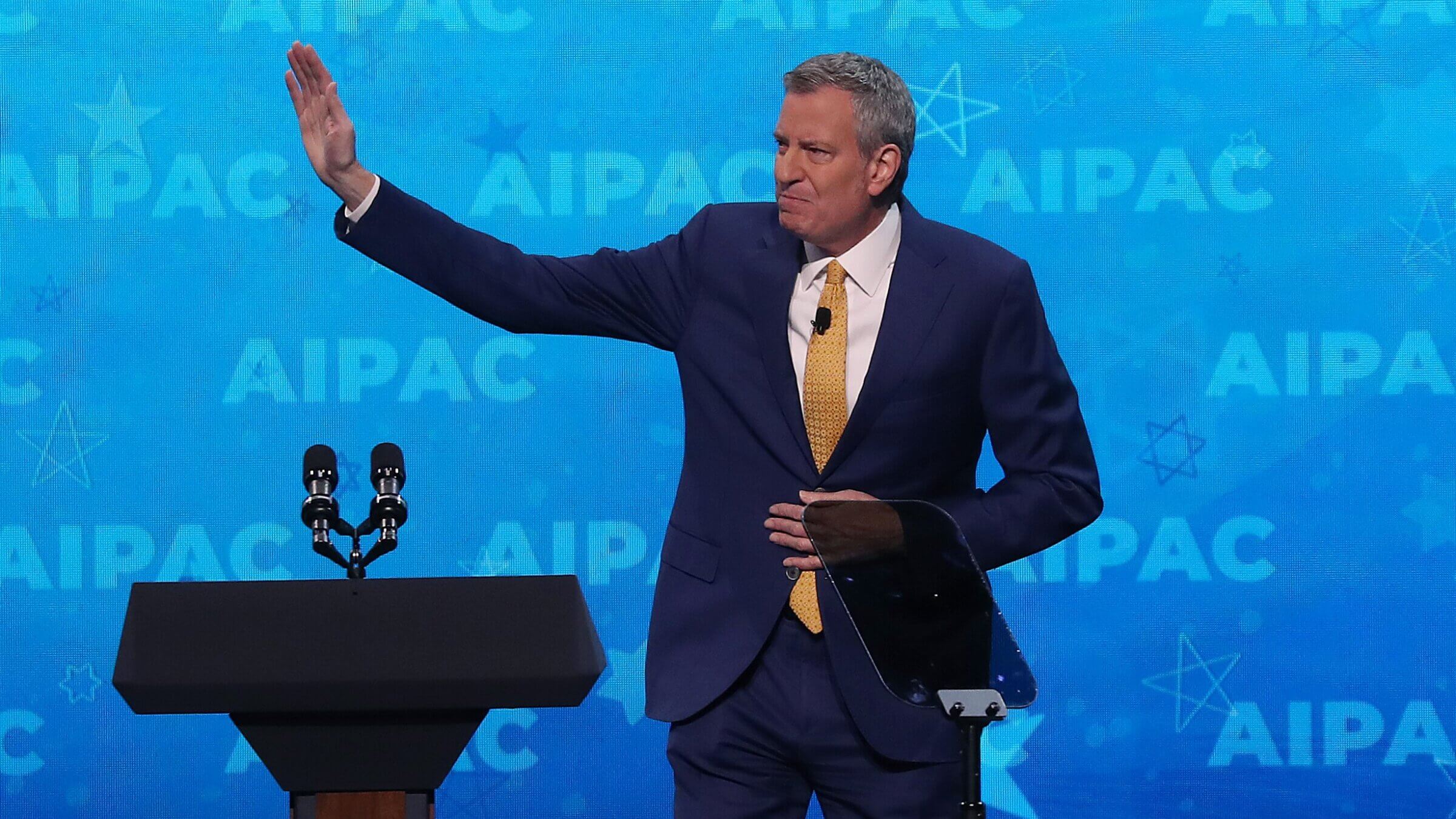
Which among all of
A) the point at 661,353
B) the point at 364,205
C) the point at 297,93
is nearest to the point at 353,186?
the point at 364,205

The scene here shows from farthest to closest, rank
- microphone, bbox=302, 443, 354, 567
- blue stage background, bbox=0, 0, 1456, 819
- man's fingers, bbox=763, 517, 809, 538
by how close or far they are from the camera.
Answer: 1. blue stage background, bbox=0, 0, 1456, 819
2. microphone, bbox=302, 443, 354, 567
3. man's fingers, bbox=763, 517, 809, 538

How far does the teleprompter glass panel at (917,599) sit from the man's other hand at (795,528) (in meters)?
0.42

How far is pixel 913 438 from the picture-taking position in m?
2.08

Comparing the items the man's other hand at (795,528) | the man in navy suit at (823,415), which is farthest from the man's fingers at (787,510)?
the man in navy suit at (823,415)

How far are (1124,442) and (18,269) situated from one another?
2.48 meters

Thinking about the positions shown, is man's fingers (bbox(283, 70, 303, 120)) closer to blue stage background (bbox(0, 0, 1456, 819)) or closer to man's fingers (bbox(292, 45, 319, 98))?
man's fingers (bbox(292, 45, 319, 98))

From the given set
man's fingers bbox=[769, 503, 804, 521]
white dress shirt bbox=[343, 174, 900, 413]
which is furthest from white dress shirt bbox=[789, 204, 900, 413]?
man's fingers bbox=[769, 503, 804, 521]

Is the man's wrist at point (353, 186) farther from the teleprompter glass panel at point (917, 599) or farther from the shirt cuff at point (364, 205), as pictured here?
the teleprompter glass panel at point (917, 599)

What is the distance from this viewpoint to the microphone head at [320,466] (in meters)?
2.29

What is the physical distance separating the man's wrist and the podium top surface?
516mm

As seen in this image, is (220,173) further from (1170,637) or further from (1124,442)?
(1170,637)

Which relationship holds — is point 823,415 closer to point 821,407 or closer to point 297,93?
point 821,407

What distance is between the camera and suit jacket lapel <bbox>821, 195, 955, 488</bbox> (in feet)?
6.77

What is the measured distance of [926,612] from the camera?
1.37m
